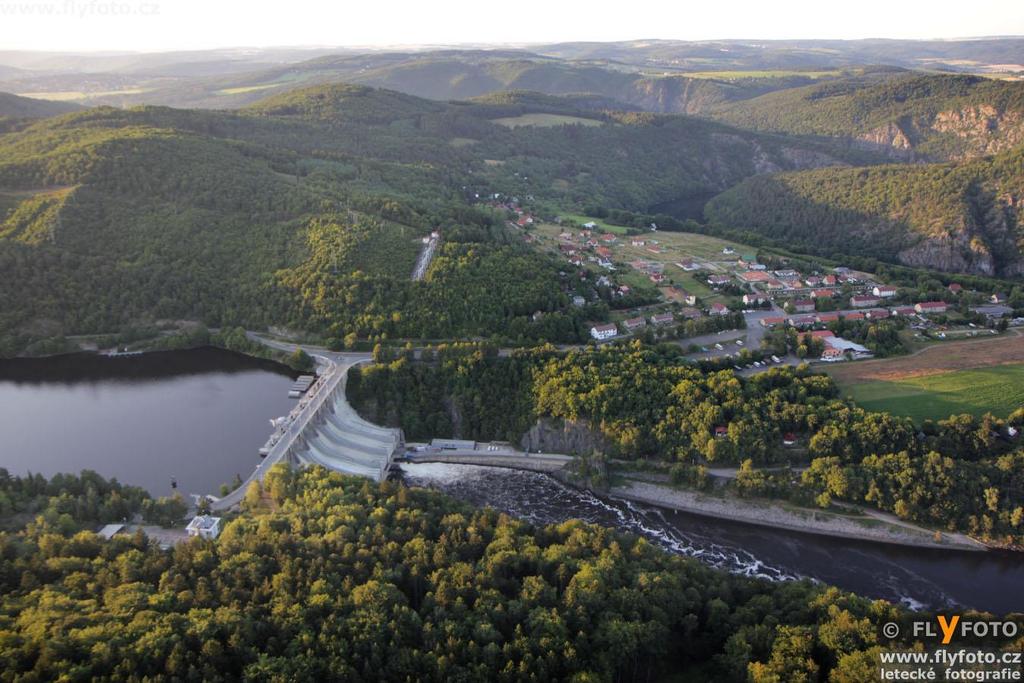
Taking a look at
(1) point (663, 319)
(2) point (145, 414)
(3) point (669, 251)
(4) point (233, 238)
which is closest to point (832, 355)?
(1) point (663, 319)

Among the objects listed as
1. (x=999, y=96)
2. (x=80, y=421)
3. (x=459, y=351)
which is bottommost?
(x=80, y=421)

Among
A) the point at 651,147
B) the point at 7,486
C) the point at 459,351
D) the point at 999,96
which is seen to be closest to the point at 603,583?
the point at 459,351

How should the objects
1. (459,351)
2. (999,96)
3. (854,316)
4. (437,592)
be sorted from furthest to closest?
(999,96)
(854,316)
(459,351)
(437,592)

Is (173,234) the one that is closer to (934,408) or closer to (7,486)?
(7,486)

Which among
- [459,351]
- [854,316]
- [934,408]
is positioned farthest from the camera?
[854,316]

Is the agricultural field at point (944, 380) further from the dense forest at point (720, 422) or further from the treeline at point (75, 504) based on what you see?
the treeline at point (75, 504)
